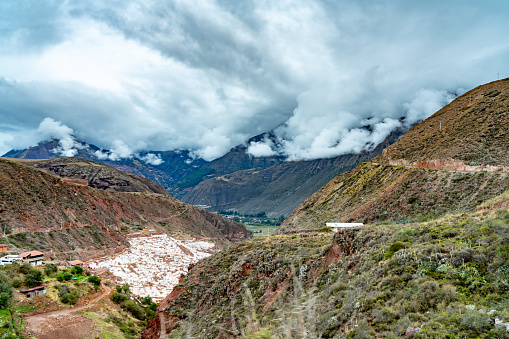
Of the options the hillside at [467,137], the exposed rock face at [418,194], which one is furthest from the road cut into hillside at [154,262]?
the hillside at [467,137]

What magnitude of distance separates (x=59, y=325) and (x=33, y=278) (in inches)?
298

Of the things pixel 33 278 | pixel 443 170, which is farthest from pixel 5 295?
pixel 443 170

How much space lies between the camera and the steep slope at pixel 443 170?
26.2 meters

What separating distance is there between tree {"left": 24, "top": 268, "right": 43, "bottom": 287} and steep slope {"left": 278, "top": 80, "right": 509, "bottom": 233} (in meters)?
37.4

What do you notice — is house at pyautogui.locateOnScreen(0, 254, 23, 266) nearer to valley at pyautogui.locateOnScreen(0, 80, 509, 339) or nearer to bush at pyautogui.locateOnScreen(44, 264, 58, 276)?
bush at pyautogui.locateOnScreen(44, 264, 58, 276)

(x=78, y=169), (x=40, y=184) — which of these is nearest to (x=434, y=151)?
(x=40, y=184)

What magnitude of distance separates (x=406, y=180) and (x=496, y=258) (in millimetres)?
29303

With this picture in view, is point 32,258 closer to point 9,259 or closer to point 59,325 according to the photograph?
point 9,259

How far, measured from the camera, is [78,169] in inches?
6053

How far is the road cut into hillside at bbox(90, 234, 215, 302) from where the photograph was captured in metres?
47.9

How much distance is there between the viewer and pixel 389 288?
951 cm

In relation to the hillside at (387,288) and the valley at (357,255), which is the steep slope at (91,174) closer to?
the valley at (357,255)

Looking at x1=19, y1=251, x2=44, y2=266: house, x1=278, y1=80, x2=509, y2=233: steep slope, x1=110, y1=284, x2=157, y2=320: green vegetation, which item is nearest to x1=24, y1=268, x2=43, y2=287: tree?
x1=19, y1=251, x2=44, y2=266: house

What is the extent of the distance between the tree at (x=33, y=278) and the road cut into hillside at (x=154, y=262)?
707 inches
